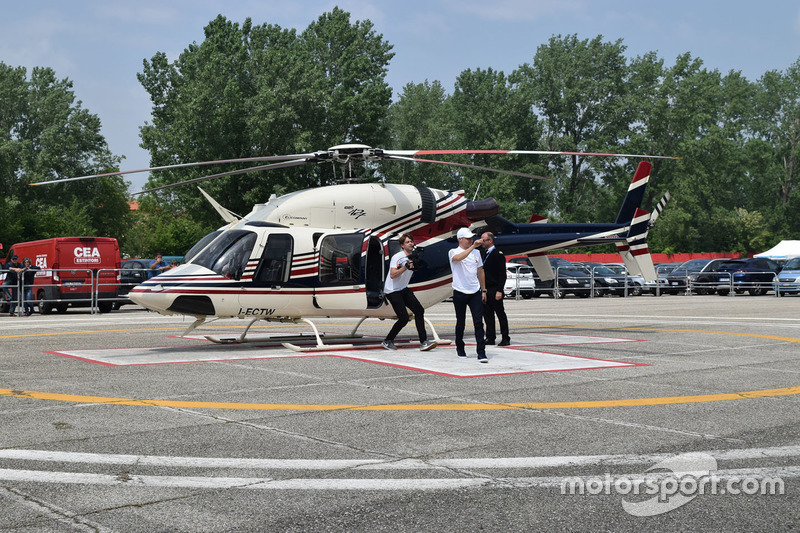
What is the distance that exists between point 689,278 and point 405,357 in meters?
29.5

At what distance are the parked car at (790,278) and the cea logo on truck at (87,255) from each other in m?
29.2

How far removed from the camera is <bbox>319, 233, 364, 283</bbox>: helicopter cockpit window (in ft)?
41.5

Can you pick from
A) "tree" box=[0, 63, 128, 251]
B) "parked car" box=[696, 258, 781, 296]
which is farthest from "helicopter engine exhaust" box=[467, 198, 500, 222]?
"tree" box=[0, 63, 128, 251]

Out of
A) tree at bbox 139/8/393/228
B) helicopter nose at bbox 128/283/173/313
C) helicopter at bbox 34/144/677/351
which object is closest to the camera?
helicopter nose at bbox 128/283/173/313

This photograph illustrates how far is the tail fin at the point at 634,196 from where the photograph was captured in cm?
1606

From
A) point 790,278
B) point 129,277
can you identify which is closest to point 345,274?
point 129,277

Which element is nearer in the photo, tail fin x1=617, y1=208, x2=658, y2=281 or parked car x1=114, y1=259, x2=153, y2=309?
tail fin x1=617, y1=208, x2=658, y2=281

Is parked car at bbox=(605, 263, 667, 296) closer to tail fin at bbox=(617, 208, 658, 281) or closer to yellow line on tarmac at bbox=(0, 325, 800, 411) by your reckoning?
A: tail fin at bbox=(617, 208, 658, 281)

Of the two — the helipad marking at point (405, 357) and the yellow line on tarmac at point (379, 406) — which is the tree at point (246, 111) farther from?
the yellow line on tarmac at point (379, 406)

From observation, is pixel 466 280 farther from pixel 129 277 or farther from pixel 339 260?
pixel 129 277

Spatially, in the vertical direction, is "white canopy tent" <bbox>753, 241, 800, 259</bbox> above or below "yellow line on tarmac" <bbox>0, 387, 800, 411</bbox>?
above

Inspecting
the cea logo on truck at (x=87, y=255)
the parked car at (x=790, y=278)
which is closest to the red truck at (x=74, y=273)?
the cea logo on truck at (x=87, y=255)

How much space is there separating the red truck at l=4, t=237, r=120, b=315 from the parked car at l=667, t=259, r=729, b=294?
25460 millimetres

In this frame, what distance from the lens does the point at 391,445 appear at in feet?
19.1
